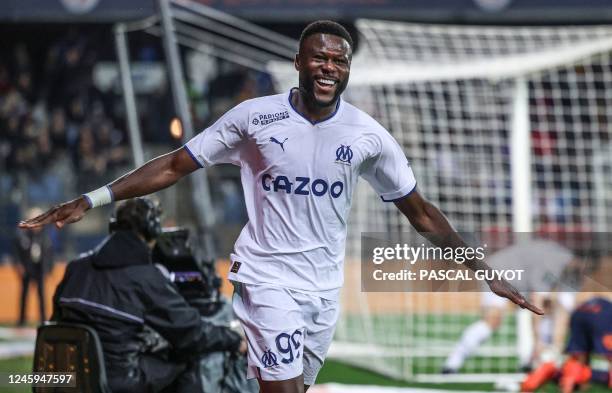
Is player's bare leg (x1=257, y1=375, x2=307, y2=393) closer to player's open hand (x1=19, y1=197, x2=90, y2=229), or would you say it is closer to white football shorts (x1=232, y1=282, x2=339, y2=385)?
white football shorts (x1=232, y1=282, x2=339, y2=385)

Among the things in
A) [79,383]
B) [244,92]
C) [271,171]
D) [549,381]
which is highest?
[244,92]

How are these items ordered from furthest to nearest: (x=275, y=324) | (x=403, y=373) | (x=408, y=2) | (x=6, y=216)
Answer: (x=408, y=2) → (x=6, y=216) → (x=403, y=373) → (x=275, y=324)

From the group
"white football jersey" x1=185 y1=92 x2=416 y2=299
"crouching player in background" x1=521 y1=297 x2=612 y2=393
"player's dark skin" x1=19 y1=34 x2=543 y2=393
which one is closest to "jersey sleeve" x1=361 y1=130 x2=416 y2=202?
"white football jersey" x1=185 y1=92 x2=416 y2=299

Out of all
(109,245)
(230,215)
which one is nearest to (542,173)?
(230,215)

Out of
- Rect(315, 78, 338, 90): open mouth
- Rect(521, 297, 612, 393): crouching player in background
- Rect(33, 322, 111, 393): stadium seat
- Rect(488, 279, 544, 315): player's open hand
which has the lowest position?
Rect(521, 297, 612, 393): crouching player in background

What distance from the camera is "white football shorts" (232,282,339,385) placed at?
4852 millimetres

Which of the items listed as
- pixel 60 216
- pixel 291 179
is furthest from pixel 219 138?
pixel 60 216

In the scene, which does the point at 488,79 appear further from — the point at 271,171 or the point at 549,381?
the point at 271,171

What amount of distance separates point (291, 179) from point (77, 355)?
1373mm

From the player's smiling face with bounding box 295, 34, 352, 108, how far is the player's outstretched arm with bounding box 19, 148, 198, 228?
601 millimetres

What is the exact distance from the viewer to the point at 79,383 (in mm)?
5422

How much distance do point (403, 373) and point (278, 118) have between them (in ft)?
20.4

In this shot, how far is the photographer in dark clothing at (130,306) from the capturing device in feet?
18.7

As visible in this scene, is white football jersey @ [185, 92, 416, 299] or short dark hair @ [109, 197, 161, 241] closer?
white football jersey @ [185, 92, 416, 299]
